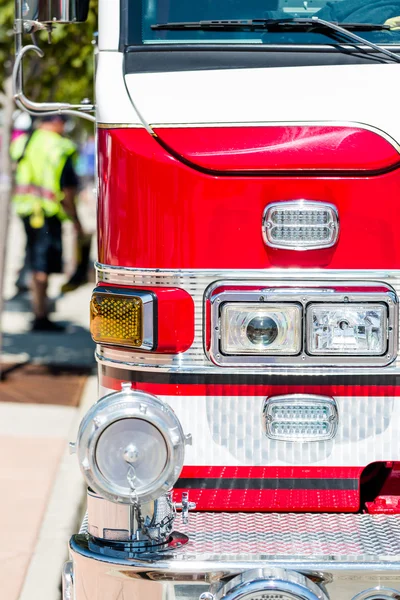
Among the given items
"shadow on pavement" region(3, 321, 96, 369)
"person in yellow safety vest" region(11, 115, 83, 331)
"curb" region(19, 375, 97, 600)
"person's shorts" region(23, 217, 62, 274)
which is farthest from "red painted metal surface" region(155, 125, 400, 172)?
"person in yellow safety vest" region(11, 115, 83, 331)

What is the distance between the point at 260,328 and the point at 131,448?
563 millimetres

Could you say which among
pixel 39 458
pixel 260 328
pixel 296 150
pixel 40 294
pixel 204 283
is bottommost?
pixel 40 294

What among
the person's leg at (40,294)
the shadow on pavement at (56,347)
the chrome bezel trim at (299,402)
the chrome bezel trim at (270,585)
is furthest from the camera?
the person's leg at (40,294)

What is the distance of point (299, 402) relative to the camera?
3.25 m

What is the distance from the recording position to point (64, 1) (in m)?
3.57

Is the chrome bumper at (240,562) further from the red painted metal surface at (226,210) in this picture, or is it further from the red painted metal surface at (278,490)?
the red painted metal surface at (226,210)

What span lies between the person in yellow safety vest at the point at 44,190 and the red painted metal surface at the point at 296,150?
646 centimetres

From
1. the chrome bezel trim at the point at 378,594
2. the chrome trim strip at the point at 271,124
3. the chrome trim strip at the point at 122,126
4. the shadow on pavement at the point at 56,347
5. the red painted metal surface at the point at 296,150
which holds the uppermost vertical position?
the chrome trim strip at the point at 271,124

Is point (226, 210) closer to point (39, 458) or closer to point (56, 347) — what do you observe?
point (39, 458)

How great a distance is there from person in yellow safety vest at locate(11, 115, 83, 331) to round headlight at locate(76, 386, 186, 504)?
6611 mm

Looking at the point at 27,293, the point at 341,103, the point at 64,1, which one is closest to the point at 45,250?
the point at 27,293

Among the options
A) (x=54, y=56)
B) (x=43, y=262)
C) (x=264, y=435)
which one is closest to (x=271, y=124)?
(x=264, y=435)

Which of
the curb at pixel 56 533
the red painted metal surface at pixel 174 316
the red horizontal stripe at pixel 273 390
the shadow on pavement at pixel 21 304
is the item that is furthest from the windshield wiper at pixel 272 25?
the shadow on pavement at pixel 21 304

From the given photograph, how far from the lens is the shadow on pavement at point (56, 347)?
28.0ft
